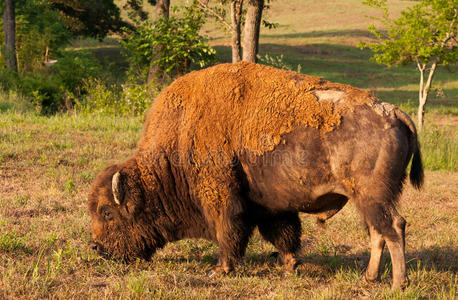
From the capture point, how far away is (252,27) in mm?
12820

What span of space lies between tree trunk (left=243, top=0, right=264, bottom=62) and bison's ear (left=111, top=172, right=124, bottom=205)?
8.61m

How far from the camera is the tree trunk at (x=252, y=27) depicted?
1261cm

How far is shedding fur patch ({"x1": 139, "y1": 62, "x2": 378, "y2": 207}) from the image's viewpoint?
4730 mm

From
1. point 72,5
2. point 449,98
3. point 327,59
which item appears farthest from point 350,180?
point 327,59

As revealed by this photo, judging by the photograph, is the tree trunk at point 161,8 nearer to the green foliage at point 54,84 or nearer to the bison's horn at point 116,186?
the green foliage at point 54,84

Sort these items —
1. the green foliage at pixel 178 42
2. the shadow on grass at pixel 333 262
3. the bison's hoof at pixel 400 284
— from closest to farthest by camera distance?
the bison's hoof at pixel 400 284, the shadow on grass at pixel 333 262, the green foliage at pixel 178 42

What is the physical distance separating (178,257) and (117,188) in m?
1.20

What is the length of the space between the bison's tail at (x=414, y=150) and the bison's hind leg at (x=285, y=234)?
4.33 feet

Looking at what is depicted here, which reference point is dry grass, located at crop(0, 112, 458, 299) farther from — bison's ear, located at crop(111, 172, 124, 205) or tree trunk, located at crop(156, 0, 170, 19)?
tree trunk, located at crop(156, 0, 170, 19)

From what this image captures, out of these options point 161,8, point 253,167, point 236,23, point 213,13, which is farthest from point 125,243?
point 161,8

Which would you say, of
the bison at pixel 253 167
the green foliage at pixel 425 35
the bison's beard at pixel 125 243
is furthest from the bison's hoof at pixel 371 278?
the green foliage at pixel 425 35

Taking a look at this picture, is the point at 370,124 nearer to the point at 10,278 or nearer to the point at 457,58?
the point at 10,278

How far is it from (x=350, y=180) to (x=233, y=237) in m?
1.31

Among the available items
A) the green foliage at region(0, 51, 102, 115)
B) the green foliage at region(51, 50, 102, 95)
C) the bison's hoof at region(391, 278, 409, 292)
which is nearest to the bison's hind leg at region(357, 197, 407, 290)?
the bison's hoof at region(391, 278, 409, 292)
